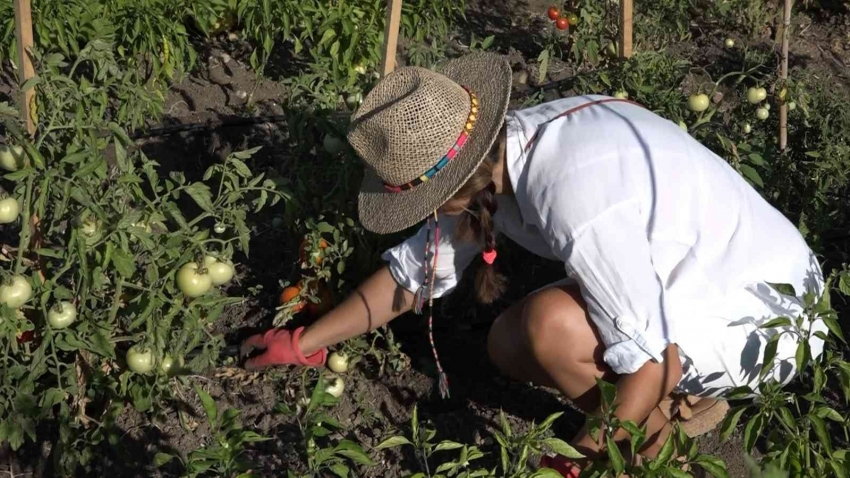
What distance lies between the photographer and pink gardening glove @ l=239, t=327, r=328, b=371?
2.23 m

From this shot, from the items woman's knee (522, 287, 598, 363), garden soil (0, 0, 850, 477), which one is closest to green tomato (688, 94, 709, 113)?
garden soil (0, 0, 850, 477)

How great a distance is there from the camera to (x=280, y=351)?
2229 millimetres

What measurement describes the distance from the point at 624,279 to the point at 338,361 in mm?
871

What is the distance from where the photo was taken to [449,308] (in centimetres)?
261

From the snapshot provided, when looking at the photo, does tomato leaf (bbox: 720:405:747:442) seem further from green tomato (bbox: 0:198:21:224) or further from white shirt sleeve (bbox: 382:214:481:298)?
green tomato (bbox: 0:198:21:224)

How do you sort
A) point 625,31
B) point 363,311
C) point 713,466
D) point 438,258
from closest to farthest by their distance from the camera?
point 713,466 < point 438,258 < point 363,311 < point 625,31

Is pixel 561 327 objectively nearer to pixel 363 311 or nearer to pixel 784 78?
pixel 363 311

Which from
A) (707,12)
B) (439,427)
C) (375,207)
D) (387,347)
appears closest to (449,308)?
(387,347)

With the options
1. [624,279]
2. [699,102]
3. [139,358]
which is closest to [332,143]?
[139,358]

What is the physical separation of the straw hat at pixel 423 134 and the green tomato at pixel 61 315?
0.64 meters

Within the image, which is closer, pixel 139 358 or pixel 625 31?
pixel 139 358

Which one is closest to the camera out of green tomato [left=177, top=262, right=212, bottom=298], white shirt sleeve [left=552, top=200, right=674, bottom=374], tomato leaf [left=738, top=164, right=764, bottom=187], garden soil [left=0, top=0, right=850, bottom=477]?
white shirt sleeve [left=552, top=200, right=674, bottom=374]

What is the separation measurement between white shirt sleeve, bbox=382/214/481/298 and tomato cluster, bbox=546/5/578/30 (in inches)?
73.0

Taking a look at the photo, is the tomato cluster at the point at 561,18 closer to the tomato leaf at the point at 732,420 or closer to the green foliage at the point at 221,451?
the tomato leaf at the point at 732,420
